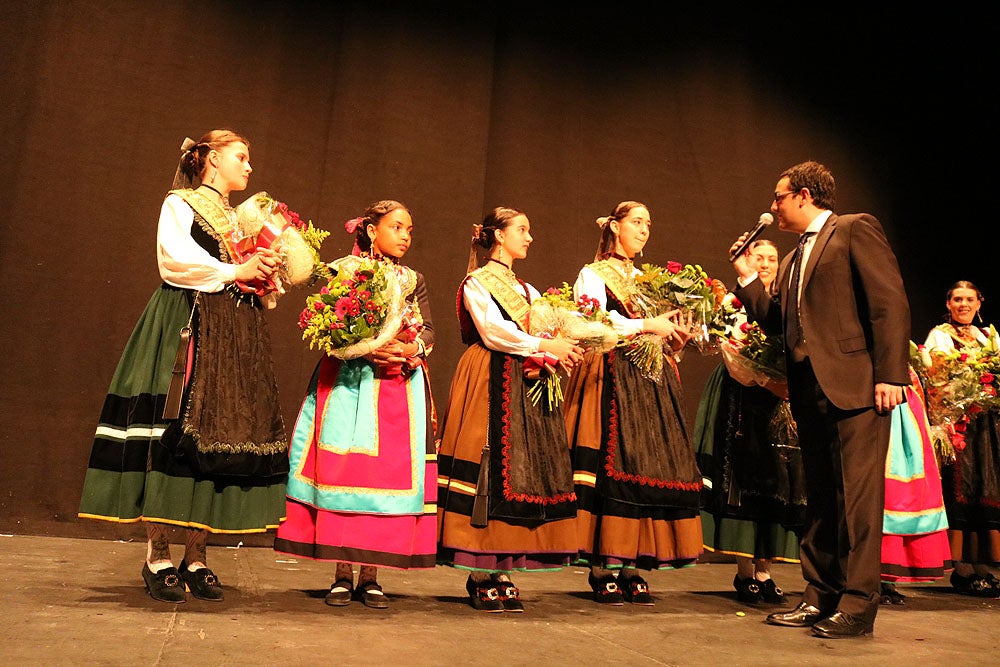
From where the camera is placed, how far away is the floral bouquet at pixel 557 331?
325 centimetres

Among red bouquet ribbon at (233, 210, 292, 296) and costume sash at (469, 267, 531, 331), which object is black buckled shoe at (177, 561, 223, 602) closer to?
red bouquet ribbon at (233, 210, 292, 296)

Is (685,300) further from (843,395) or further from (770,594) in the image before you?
(770,594)

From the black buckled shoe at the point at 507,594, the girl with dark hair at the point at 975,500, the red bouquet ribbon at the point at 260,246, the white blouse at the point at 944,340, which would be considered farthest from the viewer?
the white blouse at the point at 944,340

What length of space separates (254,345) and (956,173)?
17.3 feet

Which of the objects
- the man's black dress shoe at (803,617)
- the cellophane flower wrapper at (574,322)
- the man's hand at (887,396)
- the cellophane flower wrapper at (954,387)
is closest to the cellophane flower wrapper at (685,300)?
the cellophane flower wrapper at (574,322)

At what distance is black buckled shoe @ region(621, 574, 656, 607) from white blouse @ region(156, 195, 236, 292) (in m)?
1.87

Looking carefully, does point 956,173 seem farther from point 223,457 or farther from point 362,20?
point 223,457

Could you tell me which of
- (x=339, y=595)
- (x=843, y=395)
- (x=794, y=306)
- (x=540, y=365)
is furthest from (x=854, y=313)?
(x=339, y=595)

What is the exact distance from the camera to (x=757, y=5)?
222 inches

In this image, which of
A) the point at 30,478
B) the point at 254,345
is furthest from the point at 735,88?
the point at 30,478

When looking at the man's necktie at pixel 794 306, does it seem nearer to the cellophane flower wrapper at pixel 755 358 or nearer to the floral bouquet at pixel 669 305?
the cellophane flower wrapper at pixel 755 358

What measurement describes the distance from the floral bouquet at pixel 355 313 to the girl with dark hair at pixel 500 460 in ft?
1.34

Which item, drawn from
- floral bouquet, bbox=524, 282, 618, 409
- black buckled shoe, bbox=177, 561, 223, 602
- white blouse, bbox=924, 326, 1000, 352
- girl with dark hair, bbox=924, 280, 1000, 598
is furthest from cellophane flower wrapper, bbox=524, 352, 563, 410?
white blouse, bbox=924, 326, 1000, 352

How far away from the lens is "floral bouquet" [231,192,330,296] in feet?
9.60
